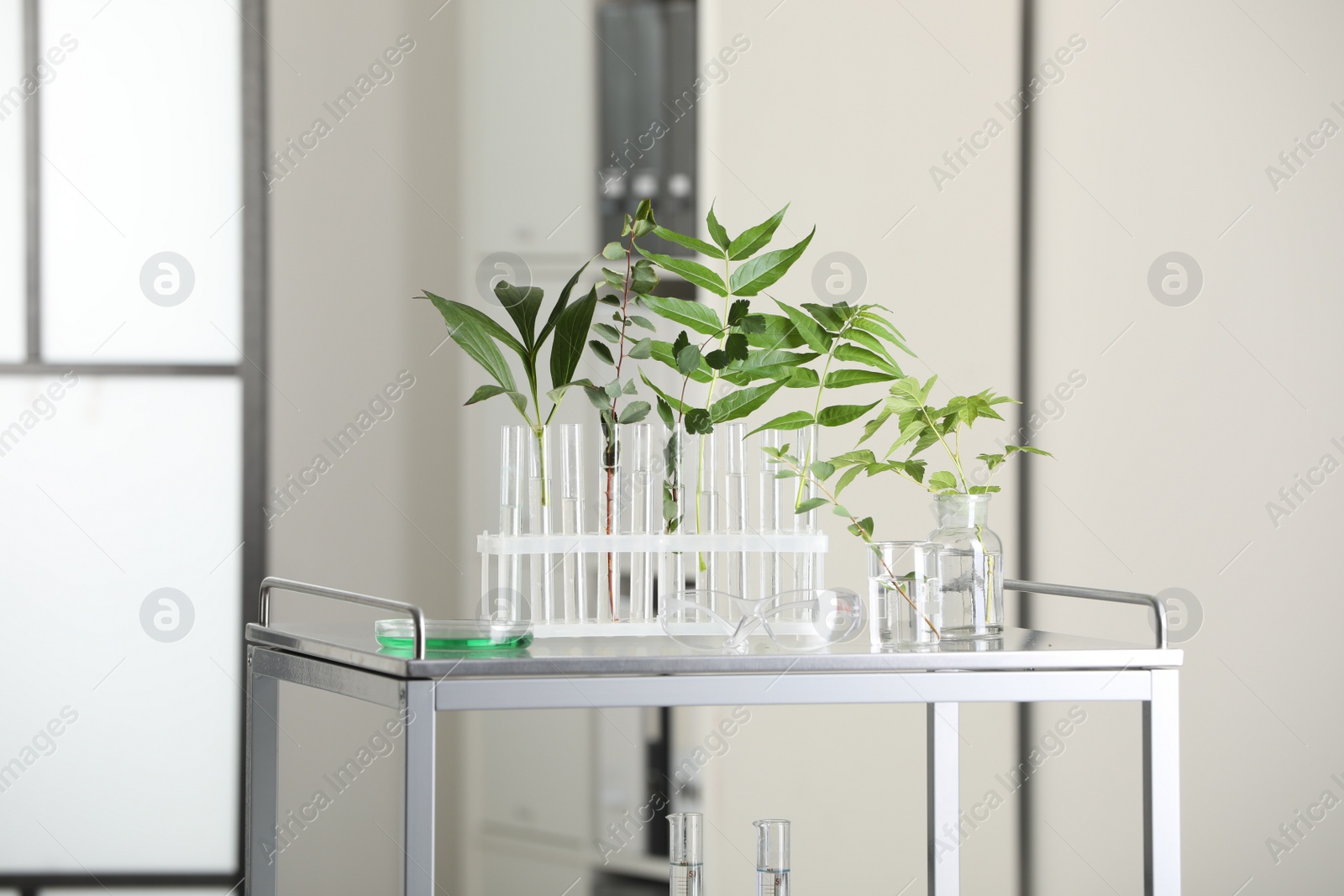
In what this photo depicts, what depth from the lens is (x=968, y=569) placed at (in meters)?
1.32

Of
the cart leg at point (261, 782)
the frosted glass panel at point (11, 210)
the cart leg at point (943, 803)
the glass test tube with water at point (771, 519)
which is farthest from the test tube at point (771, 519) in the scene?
the frosted glass panel at point (11, 210)

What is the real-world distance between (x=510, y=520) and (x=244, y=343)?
1.32 metres

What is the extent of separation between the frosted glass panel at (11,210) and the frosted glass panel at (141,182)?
0.05 metres

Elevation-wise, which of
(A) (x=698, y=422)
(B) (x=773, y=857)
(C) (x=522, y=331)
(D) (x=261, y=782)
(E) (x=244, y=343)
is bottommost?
(B) (x=773, y=857)

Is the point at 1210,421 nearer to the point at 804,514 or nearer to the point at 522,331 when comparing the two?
the point at 804,514

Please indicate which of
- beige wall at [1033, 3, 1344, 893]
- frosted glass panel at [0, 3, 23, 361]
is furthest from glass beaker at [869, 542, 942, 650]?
frosted glass panel at [0, 3, 23, 361]

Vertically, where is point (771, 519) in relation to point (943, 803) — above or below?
above

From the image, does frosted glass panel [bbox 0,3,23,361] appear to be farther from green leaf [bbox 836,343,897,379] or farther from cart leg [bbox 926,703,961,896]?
cart leg [bbox 926,703,961,896]

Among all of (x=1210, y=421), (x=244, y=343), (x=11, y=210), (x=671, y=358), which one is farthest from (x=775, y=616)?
(x=11, y=210)

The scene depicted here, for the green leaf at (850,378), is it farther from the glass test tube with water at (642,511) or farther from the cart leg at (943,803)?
the cart leg at (943,803)

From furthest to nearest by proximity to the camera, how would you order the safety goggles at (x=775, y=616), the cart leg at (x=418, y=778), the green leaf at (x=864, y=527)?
the green leaf at (x=864, y=527), the safety goggles at (x=775, y=616), the cart leg at (x=418, y=778)

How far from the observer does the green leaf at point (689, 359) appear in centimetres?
130

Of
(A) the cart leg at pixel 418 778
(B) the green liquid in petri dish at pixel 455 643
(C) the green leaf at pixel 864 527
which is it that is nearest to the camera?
(A) the cart leg at pixel 418 778

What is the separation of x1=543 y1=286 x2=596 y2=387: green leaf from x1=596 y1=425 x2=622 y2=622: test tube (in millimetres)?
83
